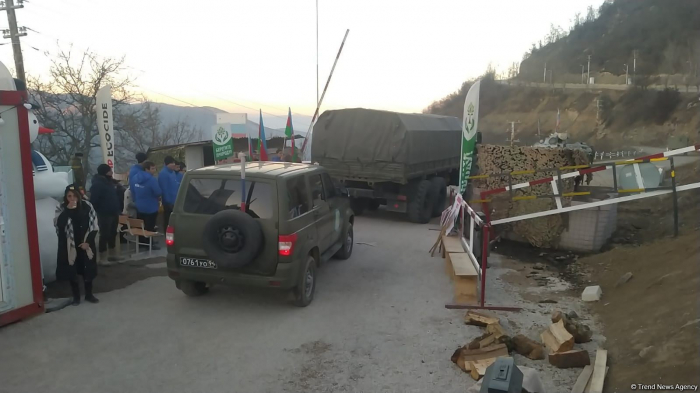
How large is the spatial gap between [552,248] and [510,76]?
71554mm

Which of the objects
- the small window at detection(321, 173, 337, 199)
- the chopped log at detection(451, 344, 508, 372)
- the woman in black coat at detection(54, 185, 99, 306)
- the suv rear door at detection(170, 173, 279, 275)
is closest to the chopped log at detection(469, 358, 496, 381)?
the chopped log at detection(451, 344, 508, 372)

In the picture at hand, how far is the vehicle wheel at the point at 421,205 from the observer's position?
12.0 m

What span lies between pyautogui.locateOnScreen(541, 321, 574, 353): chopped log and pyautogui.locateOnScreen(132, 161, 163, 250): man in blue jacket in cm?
664

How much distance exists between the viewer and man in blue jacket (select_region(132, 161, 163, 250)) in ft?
28.0

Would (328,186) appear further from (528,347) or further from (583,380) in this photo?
(583,380)

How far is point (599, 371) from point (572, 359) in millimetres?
339

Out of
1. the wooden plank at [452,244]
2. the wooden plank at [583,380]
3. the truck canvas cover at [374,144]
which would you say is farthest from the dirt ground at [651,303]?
the truck canvas cover at [374,144]

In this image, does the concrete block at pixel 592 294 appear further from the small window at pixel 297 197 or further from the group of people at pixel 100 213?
the group of people at pixel 100 213

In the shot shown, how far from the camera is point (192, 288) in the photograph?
21.1 ft

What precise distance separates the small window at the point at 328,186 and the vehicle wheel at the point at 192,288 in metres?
2.19

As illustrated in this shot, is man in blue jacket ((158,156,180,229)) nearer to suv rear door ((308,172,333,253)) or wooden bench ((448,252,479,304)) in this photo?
suv rear door ((308,172,333,253))

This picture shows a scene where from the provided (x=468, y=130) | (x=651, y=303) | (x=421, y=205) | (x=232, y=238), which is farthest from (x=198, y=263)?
(x=421, y=205)

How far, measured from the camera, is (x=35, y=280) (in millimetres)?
5738
